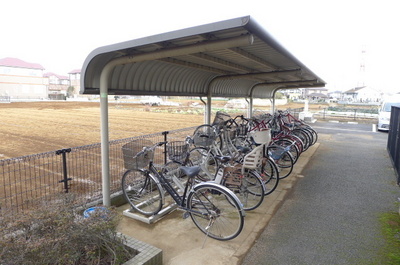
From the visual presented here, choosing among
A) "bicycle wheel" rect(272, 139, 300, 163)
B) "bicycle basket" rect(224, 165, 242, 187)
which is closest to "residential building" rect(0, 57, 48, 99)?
"bicycle wheel" rect(272, 139, 300, 163)

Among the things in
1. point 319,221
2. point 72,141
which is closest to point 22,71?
point 72,141

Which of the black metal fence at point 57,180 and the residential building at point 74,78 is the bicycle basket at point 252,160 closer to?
the black metal fence at point 57,180

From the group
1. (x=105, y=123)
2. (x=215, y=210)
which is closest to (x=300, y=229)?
(x=215, y=210)

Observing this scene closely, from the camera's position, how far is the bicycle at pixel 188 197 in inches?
120

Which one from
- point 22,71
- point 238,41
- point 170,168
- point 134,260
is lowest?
point 134,260

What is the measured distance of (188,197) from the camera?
3.19 meters

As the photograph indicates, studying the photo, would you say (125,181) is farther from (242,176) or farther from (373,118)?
(373,118)

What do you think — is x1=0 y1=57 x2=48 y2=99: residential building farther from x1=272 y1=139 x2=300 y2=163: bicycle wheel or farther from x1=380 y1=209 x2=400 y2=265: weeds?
x1=380 y1=209 x2=400 y2=265: weeds

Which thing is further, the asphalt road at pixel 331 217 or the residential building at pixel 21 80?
the residential building at pixel 21 80

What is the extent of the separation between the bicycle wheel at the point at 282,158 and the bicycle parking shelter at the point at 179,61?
167cm

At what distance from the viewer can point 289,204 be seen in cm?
421

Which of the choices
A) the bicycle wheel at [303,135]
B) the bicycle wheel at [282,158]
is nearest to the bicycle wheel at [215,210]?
the bicycle wheel at [282,158]

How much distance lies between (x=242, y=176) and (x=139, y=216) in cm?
150

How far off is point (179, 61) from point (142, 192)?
2.29 m
